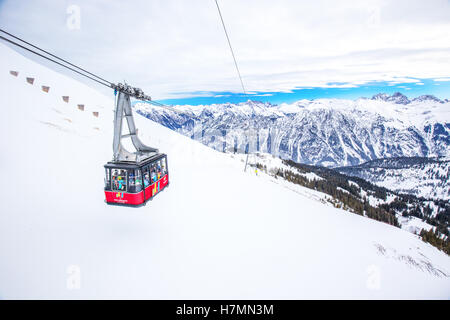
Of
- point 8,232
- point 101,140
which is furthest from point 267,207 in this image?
point 101,140

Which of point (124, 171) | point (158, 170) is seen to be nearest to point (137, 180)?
point (124, 171)

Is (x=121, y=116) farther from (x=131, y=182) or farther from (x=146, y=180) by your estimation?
(x=146, y=180)

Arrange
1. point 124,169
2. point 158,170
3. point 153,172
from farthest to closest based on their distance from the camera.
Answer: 1. point 158,170
2. point 153,172
3. point 124,169

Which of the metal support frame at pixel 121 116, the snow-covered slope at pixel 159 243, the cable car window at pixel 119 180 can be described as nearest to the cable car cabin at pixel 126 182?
the cable car window at pixel 119 180

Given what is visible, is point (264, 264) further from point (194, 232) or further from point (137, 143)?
point (137, 143)

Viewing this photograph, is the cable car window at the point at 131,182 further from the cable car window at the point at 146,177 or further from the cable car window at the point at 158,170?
the cable car window at the point at 158,170
